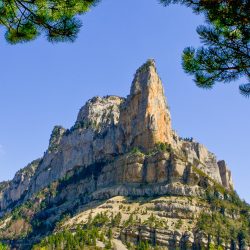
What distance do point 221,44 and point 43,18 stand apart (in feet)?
22.7

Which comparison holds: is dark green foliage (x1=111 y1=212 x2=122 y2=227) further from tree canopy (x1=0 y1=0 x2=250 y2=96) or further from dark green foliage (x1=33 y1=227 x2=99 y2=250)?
tree canopy (x1=0 y1=0 x2=250 y2=96)

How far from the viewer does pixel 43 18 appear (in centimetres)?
1750

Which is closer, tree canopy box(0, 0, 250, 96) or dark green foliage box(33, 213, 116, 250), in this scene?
tree canopy box(0, 0, 250, 96)

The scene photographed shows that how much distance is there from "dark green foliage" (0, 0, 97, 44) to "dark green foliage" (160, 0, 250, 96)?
12.4 ft

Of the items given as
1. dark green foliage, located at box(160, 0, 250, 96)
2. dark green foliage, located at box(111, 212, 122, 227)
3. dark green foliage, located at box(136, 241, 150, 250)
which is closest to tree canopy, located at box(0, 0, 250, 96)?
dark green foliage, located at box(160, 0, 250, 96)

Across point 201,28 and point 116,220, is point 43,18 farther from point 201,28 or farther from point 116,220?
point 116,220

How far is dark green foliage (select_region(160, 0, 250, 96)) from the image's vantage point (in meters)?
15.4

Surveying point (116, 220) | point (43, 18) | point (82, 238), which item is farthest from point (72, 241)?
point (43, 18)

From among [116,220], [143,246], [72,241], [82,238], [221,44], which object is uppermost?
[116,220]

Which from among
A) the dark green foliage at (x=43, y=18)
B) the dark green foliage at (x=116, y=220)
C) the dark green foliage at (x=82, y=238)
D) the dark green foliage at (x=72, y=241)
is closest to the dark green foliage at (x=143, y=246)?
the dark green foliage at (x=82, y=238)

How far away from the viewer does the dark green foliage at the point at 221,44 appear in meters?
15.4

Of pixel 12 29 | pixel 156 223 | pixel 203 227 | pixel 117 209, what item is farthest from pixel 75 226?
pixel 12 29

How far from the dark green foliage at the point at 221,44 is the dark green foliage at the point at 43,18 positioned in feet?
12.4

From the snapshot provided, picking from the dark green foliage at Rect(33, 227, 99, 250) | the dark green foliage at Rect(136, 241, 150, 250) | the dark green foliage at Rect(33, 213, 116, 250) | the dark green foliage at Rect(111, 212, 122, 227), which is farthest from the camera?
the dark green foliage at Rect(111, 212, 122, 227)
